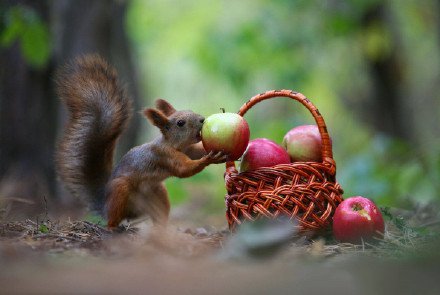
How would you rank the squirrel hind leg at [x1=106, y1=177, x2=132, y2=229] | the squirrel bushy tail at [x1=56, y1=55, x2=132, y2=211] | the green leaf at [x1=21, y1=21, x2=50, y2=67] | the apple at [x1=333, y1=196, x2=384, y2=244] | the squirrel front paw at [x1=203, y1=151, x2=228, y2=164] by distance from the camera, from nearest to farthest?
the apple at [x1=333, y1=196, x2=384, y2=244]
the squirrel front paw at [x1=203, y1=151, x2=228, y2=164]
the squirrel hind leg at [x1=106, y1=177, x2=132, y2=229]
the squirrel bushy tail at [x1=56, y1=55, x2=132, y2=211]
the green leaf at [x1=21, y1=21, x2=50, y2=67]

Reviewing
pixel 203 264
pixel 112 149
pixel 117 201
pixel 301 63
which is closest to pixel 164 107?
pixel 112 149

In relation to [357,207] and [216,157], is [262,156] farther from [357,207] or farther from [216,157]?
[357,207]

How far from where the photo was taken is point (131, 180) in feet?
9.30

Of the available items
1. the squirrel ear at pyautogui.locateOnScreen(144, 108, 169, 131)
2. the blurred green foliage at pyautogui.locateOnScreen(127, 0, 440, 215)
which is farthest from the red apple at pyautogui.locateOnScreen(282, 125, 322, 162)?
the blurred green foliage at pyautogui.locateOnScreen(127, 0, 440, 215)

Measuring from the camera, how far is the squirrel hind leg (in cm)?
277

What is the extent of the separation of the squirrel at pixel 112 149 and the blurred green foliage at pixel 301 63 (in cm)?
139

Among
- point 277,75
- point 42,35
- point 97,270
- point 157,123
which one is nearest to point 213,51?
point 277,75

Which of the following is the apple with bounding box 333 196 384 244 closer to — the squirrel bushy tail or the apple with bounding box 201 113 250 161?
the apple with bounding box 201 113 250 161

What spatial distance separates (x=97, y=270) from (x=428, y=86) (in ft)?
34.7

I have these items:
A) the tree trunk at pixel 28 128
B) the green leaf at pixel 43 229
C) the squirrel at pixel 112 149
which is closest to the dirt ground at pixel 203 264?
the green leaf at pixel 43 229

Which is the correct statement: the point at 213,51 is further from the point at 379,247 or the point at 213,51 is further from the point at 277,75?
the point at 379,247

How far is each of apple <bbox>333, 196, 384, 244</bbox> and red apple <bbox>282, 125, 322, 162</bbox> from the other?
0.32 m

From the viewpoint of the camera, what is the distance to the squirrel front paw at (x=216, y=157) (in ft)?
8.32

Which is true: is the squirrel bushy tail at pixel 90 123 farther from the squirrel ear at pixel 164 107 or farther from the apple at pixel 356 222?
the apple at pixel 356 222
